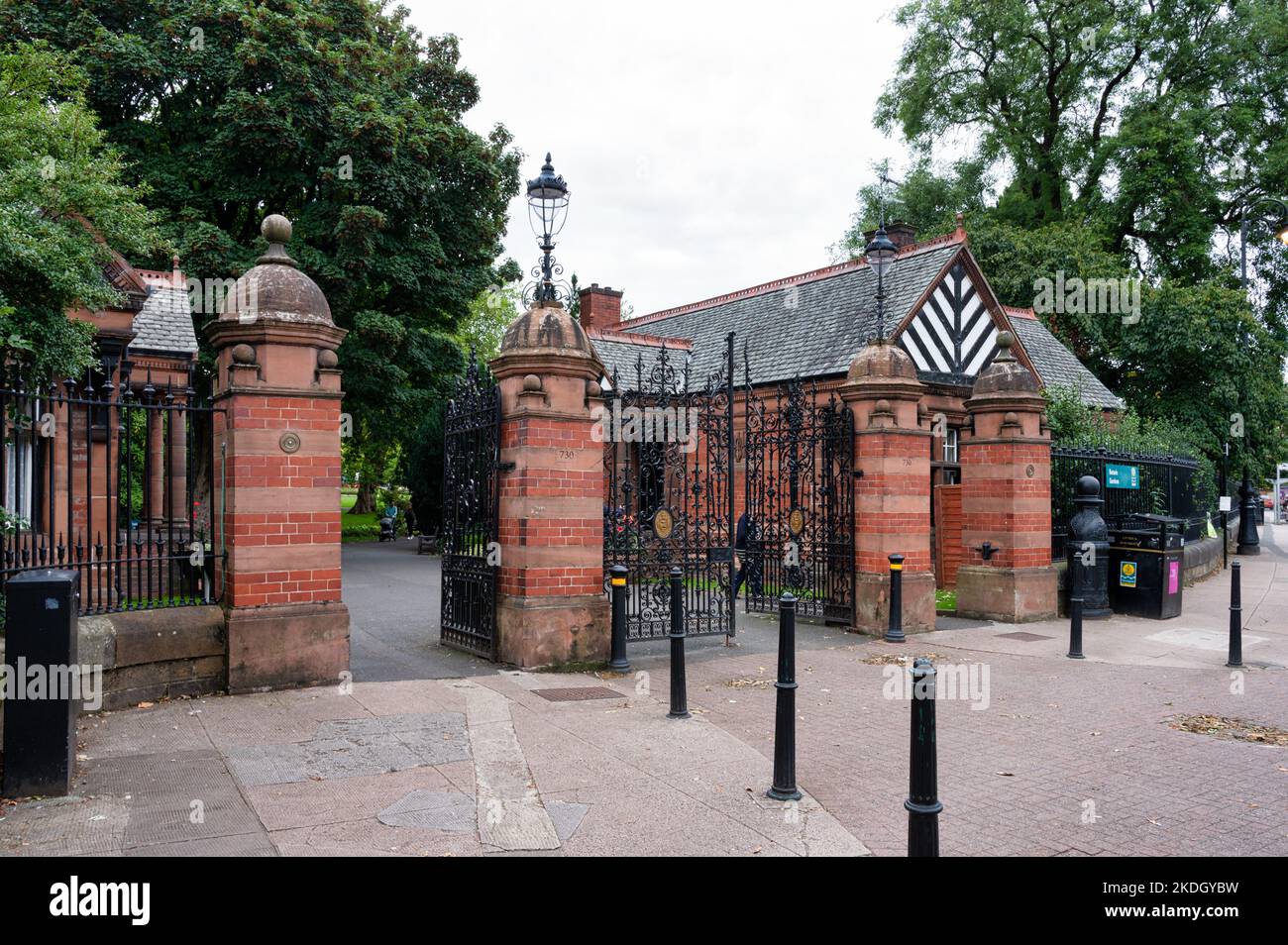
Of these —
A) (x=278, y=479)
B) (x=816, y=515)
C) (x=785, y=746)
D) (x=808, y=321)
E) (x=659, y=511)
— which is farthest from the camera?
(x=808, y=321)

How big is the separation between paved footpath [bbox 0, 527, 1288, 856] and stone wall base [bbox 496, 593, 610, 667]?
26 cm

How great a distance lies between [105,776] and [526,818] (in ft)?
8.37

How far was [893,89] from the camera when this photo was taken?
113 ft

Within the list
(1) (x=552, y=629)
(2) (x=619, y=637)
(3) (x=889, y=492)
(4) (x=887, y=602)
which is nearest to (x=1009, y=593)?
(4) (x=887, y=602)

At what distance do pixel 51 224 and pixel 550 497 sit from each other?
18.6ft

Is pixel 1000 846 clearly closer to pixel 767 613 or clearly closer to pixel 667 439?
pixel 667 439

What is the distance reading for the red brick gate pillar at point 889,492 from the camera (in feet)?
36.3

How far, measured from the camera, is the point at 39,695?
4715 mm

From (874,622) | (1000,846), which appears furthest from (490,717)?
(874,622)

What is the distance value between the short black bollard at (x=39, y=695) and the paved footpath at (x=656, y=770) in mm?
173

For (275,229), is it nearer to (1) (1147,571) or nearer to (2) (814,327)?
(1) (1147,571)
